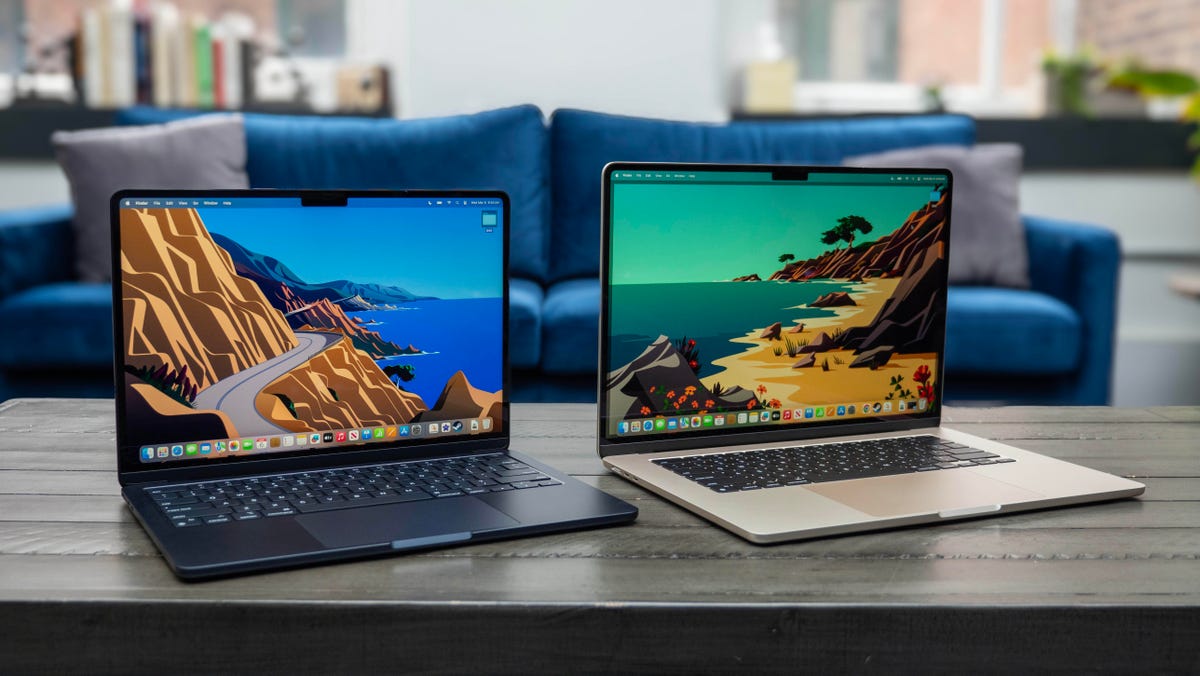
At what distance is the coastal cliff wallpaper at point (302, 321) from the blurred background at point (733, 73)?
2441 mm

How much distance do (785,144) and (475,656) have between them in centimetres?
227

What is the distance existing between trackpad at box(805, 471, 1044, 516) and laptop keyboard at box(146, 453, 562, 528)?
0.23m

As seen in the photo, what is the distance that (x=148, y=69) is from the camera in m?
3.20

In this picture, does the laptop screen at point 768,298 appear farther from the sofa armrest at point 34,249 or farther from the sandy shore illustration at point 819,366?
the sofa armrest at point 34,249

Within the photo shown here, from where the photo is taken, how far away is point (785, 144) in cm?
274

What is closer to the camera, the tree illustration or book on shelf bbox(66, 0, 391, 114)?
the tree illustration

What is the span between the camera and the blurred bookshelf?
3.17 metres

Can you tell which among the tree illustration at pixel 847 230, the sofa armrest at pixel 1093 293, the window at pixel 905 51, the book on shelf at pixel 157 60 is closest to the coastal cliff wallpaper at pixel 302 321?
the tree illustration at pixel 847 230

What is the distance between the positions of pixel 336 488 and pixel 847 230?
0.50m

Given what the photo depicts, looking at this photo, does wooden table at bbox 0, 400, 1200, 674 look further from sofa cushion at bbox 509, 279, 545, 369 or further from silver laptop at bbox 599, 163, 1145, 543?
sofa cushion at bbox 509, 279, 545, 369

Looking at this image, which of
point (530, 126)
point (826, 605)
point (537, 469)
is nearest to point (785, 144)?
point (530, 126)

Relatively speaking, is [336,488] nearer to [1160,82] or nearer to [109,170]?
[109,170]

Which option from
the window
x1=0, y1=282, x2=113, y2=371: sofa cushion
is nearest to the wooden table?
x1=0, y1=282, x2=113, y2=371: sofa cushion

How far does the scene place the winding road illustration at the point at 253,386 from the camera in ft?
2.77
